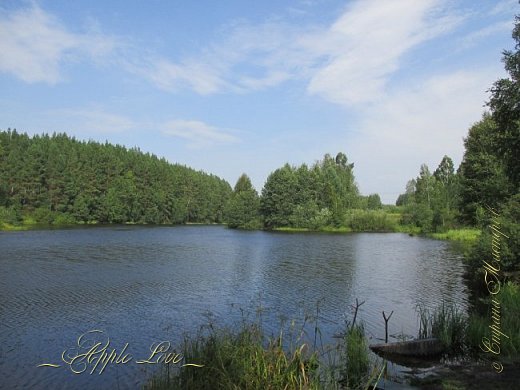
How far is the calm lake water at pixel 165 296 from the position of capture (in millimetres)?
17239

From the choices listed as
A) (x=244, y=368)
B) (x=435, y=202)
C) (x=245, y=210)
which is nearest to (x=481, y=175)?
(x=244, y=368)

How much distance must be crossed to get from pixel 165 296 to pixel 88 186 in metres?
108

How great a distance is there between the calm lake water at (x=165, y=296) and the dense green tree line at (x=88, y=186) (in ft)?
224

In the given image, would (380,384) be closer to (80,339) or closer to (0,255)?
(80,339)

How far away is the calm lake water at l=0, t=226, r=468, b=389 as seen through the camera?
1724 cm

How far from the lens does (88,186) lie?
416 ft

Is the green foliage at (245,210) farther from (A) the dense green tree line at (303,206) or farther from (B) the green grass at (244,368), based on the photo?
(B) the green grass at (244,368)

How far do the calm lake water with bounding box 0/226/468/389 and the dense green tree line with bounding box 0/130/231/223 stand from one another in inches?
2683

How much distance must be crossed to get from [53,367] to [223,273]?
23.5 meters

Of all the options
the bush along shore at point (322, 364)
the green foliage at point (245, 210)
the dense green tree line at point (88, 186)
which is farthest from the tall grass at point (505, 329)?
the green foliage at point (245, 210)

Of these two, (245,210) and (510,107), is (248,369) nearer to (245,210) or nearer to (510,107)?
(510,107)

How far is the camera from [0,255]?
1796 inches

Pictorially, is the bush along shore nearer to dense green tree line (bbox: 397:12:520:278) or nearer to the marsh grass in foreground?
the marsh grass in foreground

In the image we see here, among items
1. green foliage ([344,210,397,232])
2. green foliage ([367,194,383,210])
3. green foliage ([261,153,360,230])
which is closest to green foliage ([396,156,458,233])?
green foliage ([344,210,397,232])
